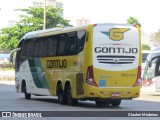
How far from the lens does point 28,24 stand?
333 ft

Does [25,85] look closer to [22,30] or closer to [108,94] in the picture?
[108,94]

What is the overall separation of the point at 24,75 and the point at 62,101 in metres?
5.62

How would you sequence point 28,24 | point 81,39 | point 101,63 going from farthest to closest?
point 28,24
point 81,39
point 101,63

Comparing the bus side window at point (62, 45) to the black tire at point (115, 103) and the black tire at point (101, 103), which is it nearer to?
the black tire at point (101, 103)

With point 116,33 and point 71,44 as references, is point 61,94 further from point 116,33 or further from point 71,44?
point 116,33

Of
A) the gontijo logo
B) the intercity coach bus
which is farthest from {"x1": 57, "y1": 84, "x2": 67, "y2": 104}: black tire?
the gontijo logo

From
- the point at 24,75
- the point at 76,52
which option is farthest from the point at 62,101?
the point at 24,75

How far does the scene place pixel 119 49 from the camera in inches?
898

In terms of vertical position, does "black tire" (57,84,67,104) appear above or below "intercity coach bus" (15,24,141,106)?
below

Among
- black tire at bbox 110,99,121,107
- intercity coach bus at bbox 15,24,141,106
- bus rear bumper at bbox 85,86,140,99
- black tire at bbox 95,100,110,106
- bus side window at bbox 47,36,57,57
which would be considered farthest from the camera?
bus side window at bbox 47,36,57,57

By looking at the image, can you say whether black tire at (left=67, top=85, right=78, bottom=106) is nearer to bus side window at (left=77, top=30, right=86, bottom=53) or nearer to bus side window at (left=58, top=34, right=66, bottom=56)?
bus side window at (left=58, top=34, right=66, bottom=56)

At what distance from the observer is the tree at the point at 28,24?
99.0 metres

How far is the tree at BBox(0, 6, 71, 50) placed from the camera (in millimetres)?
99000

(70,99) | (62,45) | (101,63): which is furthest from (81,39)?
(70,99)
